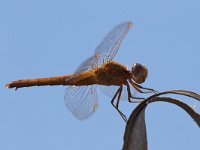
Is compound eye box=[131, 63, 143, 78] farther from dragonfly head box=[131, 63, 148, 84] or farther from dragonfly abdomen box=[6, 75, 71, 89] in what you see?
dragonfly abdomen box=[6, 75, 71, 89]

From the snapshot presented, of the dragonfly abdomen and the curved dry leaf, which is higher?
the dragonfly abdomen

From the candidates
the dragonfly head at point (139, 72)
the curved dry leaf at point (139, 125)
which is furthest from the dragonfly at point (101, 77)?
the curved dry leaf at point (139, 125)

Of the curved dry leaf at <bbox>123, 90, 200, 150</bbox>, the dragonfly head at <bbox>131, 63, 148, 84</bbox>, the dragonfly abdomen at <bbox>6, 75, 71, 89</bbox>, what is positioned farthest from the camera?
the dragonfly abdomen at <bbox>6, 75, 71, 89</bbox>

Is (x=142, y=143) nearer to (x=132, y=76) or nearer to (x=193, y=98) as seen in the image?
(x=193, y=98)

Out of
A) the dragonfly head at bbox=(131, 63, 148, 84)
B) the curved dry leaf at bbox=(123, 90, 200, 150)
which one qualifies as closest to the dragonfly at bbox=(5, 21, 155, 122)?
the dragonfly head at bbox=(131, 63, 148, 84)

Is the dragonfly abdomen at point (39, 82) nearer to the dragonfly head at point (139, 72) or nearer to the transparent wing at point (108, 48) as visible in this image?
the transparent wing at point (108, 48)

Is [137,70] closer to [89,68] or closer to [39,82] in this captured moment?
[89,68]

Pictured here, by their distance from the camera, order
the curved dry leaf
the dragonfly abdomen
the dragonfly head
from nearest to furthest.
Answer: the curved dry leaf, the dragonfly head, the dragonfly abdomen

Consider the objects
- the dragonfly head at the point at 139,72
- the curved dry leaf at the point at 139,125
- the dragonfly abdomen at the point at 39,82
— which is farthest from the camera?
the dragonfly abdomen at the point at 39,82
